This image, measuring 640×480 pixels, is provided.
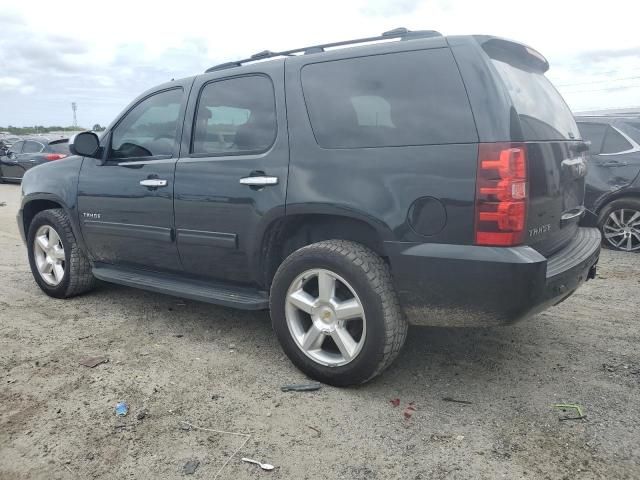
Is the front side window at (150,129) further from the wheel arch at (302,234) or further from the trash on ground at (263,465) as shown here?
the trash on ground at (263,465)

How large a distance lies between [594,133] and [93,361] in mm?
6335

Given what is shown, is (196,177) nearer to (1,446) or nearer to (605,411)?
(1,446)

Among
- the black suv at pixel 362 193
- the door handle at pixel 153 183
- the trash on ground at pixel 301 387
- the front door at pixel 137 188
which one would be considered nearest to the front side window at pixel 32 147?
the front door at pixel 137 188

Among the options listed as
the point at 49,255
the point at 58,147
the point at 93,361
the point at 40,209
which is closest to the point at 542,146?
the point at 93,361

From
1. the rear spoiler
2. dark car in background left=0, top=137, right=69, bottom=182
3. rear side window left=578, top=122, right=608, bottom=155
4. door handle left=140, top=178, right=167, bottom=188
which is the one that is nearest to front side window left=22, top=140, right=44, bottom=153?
dark car in background left=0, top=137, right=69, bottom=182

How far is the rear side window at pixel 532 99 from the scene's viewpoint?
2.71 m

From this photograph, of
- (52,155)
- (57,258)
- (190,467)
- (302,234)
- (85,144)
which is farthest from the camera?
(52,155)

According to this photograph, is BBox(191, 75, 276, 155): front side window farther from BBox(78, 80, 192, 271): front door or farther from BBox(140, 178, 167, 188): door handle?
BBox(140, 178, 167, 188): door handle

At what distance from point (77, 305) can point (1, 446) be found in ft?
7.39

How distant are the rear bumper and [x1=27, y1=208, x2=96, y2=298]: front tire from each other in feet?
10.1

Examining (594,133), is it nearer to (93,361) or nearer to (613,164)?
(613,164)

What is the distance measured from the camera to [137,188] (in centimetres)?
392

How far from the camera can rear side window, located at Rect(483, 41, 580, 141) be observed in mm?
2715

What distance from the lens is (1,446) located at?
98.1 inches
